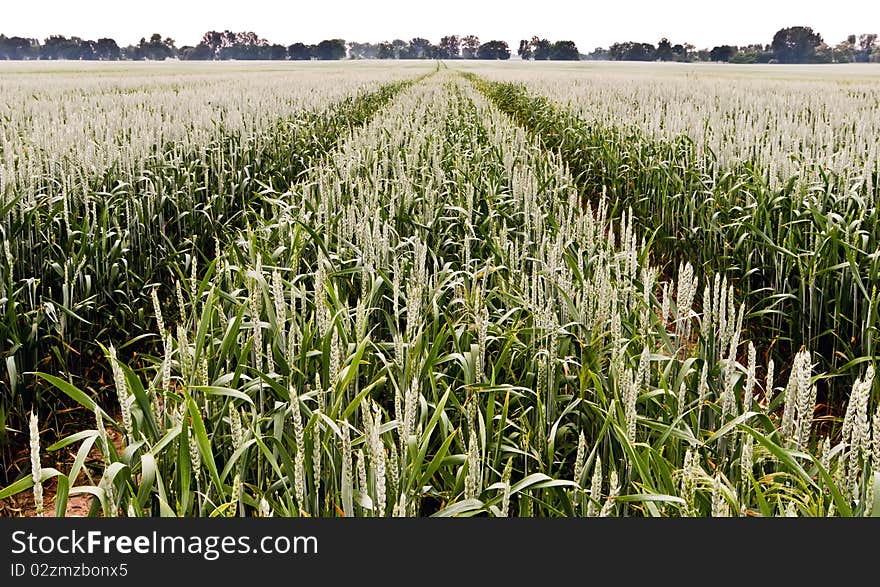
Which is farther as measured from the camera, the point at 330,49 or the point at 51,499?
the point at 330,49

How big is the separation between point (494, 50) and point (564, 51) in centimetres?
1312

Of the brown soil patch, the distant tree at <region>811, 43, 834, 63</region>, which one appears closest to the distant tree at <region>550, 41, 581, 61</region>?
the distant tree at <region>811, 43, 834, 63</region>

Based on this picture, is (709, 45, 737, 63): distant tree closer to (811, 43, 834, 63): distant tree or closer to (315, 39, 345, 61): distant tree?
(811, 43, 834, 63): distant tree

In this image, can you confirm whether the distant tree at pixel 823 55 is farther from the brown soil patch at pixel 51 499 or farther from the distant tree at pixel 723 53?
the brown soil patch at pixel 51 499

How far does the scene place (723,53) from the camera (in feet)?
341

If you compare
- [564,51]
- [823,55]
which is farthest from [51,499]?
[564,51]

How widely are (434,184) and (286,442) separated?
3.93 metres

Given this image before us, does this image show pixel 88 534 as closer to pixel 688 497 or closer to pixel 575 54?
pixel 688 497

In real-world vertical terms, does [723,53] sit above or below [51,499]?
above

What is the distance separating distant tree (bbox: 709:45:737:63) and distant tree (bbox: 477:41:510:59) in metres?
35.2

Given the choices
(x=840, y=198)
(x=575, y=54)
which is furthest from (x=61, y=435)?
(x=575, y=54)

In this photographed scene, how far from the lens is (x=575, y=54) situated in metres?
121

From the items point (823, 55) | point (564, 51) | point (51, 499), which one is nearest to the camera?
point (51, 499)

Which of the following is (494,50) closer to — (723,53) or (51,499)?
(723,53)
